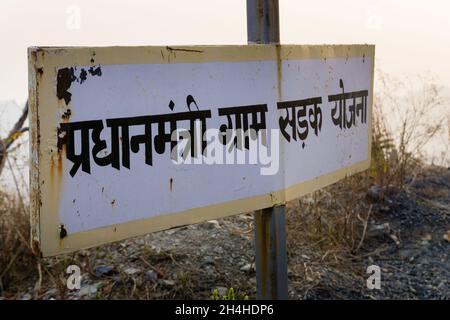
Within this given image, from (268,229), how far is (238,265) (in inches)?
53.7

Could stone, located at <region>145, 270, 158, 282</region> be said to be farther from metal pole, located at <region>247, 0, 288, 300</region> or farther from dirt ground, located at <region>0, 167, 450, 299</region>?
metal pole, located at <region>247, 0, 288, 300</region>

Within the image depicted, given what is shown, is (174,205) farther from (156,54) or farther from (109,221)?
(156,54)

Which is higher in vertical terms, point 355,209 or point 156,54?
point 156,54

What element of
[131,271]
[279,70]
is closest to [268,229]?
[279,70]

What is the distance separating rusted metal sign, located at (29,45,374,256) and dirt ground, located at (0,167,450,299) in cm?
121

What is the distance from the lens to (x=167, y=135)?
1729 millimetres

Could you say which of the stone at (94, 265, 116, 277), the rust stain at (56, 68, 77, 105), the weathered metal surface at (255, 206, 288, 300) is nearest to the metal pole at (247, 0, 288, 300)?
the weathered metal surface at (255, 206, 288, 300)

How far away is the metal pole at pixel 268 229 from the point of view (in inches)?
81.8

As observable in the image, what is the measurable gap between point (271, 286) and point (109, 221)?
781 millimetres

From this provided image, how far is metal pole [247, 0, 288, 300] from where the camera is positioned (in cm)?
208

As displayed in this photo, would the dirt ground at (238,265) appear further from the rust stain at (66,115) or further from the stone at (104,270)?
the rust stain at (66,115)

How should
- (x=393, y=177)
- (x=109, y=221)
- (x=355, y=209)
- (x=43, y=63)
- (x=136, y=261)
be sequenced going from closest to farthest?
(x=43, y=63), (x=109, y=221), (x=136, y=261), (x=355, y=209), (x=393, y=177)
